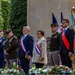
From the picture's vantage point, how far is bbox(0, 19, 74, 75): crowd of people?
12562 mm

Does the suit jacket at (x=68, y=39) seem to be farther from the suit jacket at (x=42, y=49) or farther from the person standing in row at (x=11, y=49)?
the person standing in row at (x=11, y=49)

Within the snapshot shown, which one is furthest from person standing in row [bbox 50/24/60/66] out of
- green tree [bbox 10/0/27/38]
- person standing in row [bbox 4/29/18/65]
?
green tree [bbox 10/0/27/38]

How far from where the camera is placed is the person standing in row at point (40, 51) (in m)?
13.6

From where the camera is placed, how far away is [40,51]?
13.7 m

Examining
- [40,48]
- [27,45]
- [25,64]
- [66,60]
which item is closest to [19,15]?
[27,45]

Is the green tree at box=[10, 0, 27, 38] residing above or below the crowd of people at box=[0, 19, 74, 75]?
above

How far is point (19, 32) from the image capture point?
2725cm

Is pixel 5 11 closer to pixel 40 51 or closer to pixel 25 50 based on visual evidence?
pixel 25 50

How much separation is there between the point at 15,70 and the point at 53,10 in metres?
7.92

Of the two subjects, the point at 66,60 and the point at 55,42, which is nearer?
the point at 66,60

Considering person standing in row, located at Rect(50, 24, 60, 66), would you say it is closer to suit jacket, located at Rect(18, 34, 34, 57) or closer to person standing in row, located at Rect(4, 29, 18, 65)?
suit jacket, located at Rect(18, 34, 34, 57)

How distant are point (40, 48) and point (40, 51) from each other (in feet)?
0.38

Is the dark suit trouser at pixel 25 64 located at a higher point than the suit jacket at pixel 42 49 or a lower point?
lower

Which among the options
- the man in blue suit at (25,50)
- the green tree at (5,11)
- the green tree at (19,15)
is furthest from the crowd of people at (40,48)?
the green tree at (5,11)
